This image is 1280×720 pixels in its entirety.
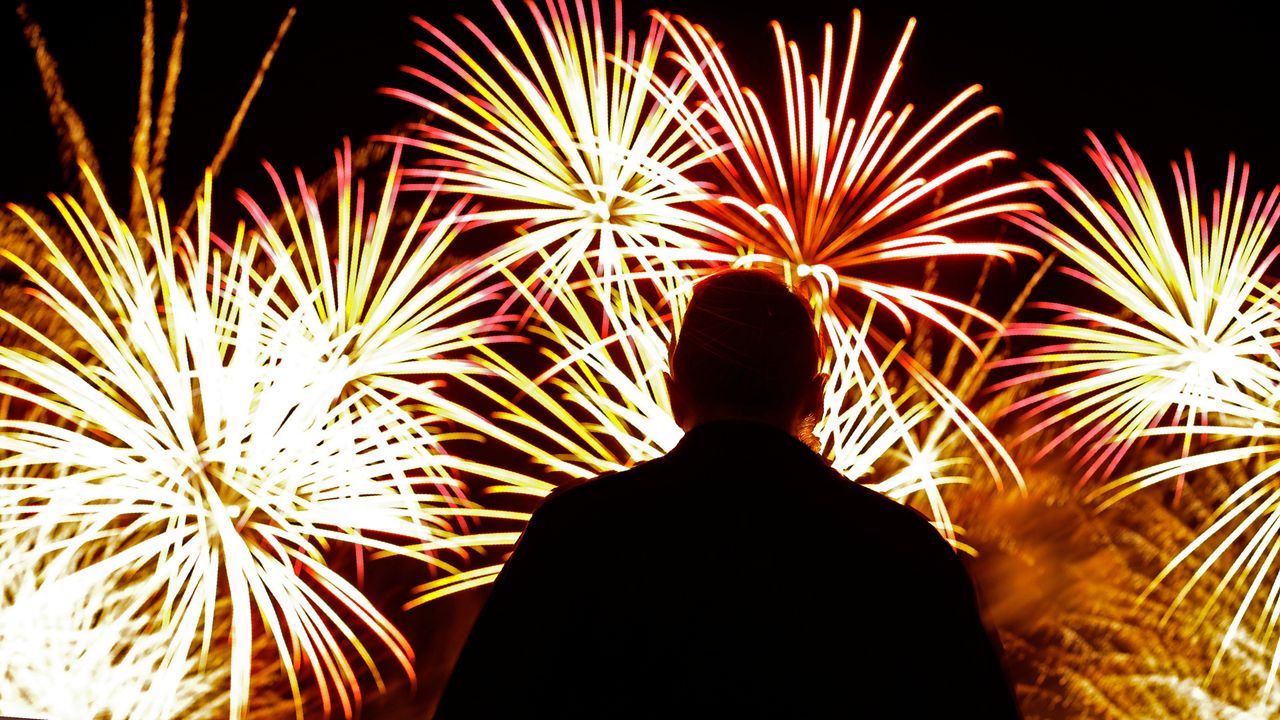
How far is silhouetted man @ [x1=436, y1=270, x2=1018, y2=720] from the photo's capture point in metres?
1.45

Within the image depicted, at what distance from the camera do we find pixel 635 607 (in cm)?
147

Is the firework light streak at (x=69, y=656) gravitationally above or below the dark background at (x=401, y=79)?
below

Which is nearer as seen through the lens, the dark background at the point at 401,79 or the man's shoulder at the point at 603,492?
the man's shoulder at the point at 603,492

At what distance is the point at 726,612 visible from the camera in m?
1.47

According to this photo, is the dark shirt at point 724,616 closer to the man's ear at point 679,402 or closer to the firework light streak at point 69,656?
the man's ear at point 679,402

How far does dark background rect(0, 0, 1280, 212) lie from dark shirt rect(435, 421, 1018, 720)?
788 centimetres

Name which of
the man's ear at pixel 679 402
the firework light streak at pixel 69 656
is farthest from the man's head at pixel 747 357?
the firework light streak at pixel 69 656

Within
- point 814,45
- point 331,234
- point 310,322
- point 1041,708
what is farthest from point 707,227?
point 1041,708

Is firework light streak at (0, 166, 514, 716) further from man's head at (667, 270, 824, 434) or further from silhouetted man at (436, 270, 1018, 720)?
silhouetted man at (436, 270, 1018, 720)

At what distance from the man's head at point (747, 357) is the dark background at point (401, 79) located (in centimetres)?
745

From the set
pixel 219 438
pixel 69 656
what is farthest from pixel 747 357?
pixel 69 656

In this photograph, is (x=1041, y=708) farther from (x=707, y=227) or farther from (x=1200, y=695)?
(x=707, y=227)

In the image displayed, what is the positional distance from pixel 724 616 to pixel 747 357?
0.48 metres

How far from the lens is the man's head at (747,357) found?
1696 millimetres
